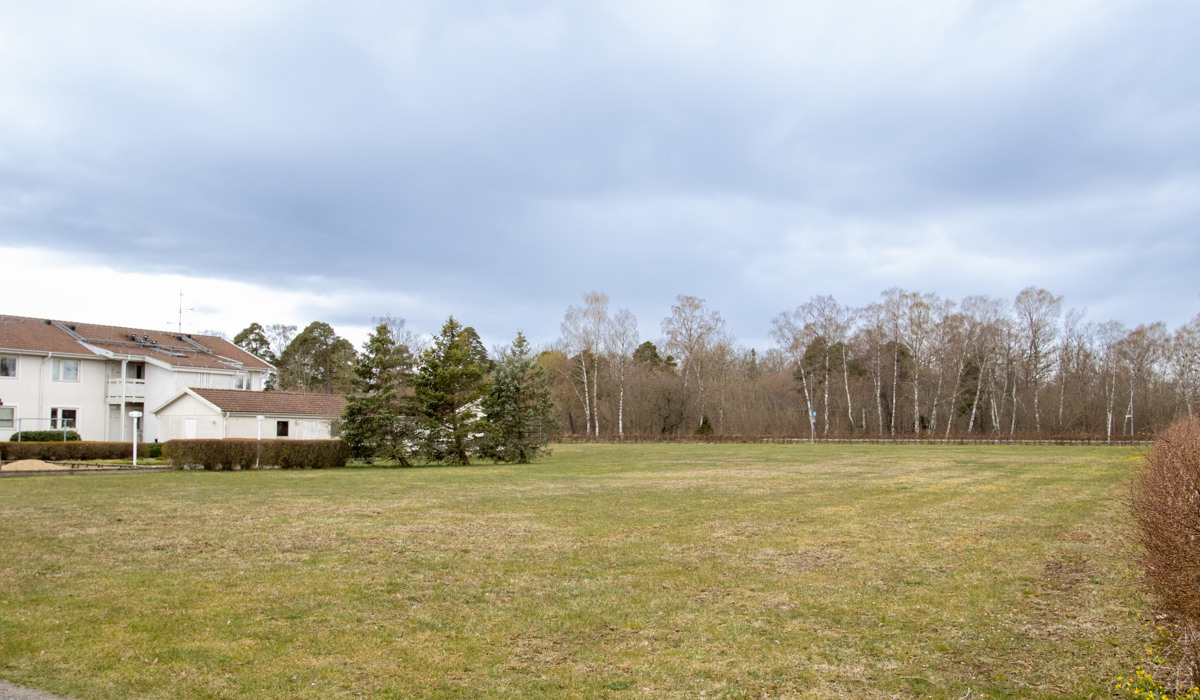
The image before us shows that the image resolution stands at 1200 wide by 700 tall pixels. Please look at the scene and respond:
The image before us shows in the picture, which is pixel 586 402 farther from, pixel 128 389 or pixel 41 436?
pixel 41 436

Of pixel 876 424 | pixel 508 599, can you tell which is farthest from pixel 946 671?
pixel 876 424

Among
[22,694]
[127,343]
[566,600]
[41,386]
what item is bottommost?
[566,600]

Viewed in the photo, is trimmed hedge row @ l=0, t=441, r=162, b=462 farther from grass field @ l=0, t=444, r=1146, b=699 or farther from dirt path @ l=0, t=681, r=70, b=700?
dirt path @ l=0, t=681, r=70, b=700

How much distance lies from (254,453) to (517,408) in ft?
37.0

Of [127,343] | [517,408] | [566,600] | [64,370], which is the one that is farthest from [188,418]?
[566,600]

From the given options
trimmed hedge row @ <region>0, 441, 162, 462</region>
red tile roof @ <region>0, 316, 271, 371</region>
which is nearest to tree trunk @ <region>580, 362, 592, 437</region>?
red tile roof @ <region>0, 316, 271, 371</region>

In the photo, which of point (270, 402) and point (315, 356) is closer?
point (270, 402)

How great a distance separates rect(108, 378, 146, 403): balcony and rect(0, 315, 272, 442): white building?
48 mm

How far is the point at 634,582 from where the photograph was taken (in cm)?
831

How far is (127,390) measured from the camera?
41.8m

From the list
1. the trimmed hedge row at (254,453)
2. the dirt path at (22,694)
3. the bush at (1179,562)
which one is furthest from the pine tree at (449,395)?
the bush at (1179,562)

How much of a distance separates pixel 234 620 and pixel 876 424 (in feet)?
217

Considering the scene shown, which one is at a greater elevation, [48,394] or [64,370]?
[64,370]

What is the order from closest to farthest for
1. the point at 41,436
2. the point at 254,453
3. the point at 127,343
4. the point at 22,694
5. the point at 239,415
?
the point at 22,694 < the point at 254,453 < the point at 41,436 < the point at 239,415 < the point at 127,343
